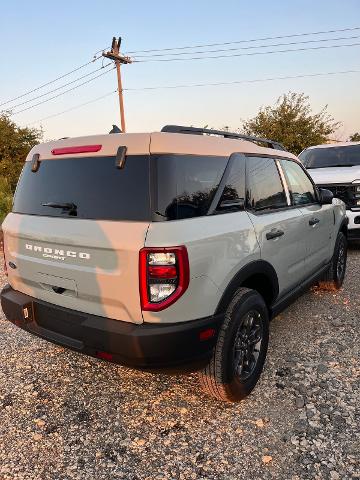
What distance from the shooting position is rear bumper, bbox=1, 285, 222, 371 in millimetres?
2131

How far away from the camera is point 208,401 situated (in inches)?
109

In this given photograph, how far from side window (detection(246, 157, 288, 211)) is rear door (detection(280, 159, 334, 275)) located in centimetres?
24

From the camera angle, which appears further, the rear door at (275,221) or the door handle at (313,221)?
the door handle at (313,221)

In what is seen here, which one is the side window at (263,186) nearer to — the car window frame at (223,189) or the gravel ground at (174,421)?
the car window frame at (223,189)

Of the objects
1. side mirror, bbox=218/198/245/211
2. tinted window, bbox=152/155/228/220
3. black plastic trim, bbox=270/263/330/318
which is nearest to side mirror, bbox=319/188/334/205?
black plastic trim, bbox=270/263/330/318

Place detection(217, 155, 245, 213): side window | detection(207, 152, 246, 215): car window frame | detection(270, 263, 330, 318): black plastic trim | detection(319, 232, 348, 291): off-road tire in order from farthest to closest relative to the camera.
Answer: detection(319, 232, 348, 291): off-road tire → detection(270, 263, 330, 318): black plastic trim → detection(217, 155, 245, 213): side window → detection(207, 152, 246, 215): car window frame

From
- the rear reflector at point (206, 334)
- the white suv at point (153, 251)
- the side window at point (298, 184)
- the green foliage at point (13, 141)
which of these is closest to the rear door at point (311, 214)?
the side window at point (298, 184)

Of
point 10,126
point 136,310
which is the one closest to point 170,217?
point 136,310

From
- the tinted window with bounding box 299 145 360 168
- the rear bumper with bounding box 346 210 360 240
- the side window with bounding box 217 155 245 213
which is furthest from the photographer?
the tinted window with bounding box 299 145 360 168

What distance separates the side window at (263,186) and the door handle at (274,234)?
0.61 ft

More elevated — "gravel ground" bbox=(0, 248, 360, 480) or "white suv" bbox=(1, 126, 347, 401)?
"white suv" bbox=(1, 126, 347, 401)

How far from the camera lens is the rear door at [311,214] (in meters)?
3.63

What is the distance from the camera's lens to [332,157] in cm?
788

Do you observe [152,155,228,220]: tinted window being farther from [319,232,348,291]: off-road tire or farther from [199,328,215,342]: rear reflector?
[319,232,348,291]: off-road tire
